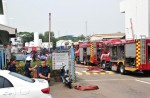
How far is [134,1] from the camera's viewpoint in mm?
47344

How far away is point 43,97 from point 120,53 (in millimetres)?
19132

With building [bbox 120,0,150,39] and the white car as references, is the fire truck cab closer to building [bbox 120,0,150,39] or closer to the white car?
building [bbox 120,0,150,39]

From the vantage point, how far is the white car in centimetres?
875

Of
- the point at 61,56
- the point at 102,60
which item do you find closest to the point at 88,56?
the point at 102,60

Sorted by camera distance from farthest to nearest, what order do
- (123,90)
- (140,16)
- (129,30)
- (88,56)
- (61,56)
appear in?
(129,30) → (140,16) → (88,56) → (61,56) → (123,90)

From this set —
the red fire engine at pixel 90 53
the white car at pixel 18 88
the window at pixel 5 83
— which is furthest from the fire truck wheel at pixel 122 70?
the window at pixel 5 83

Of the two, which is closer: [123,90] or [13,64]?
[13,64]

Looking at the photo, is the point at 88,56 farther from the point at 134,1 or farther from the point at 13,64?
the point at 13,64

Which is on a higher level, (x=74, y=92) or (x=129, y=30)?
(x=129, y=30)

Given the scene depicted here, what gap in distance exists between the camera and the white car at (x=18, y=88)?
8750 millimetres

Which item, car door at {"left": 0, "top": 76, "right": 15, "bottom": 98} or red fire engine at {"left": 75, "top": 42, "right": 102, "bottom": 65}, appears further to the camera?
red fire engine at {"left": 75, "top": 42, "right": 102, "bottom": 65}

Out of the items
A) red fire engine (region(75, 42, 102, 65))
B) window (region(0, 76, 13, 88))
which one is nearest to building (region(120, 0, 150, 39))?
red fire engine (region(75, 42, 102, 65))

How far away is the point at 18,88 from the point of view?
29.1 ft

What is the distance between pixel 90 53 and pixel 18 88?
29.9m
